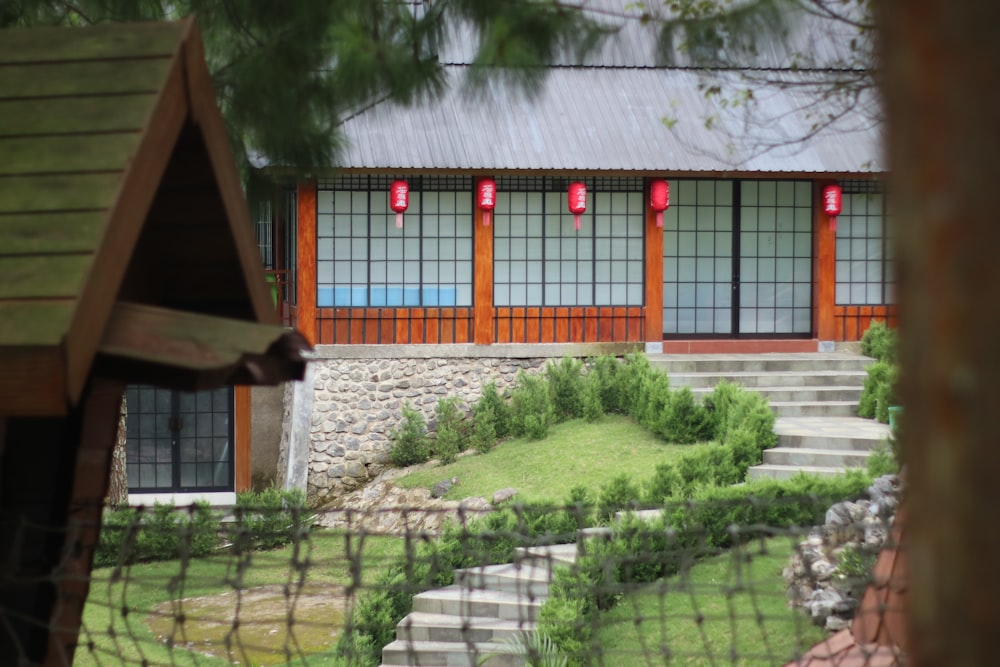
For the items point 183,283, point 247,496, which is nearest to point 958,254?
point 183,283

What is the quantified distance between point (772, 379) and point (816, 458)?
10.0ft

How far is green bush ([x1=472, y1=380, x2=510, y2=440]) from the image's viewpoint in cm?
1397

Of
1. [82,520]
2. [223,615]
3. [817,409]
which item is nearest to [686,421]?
[817,409]

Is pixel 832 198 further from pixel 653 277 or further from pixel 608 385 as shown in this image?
pixel 608 385

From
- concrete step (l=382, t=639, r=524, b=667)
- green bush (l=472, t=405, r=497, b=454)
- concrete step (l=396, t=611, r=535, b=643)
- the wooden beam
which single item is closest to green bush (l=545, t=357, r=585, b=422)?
green bush (l=472, t=405, r=497, b=454)

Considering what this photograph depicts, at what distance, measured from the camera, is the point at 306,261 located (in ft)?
47.2

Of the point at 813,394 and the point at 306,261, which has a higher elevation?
the point at 306,261

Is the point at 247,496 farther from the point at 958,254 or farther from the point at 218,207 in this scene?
the point at 958,254

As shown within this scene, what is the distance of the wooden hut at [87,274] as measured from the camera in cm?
222

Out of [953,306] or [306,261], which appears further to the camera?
[306,261]

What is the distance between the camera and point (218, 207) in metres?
3.04

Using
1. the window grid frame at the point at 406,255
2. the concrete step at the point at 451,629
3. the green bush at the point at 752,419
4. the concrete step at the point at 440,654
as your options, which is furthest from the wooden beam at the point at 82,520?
the window grid frame at the point at 406,255

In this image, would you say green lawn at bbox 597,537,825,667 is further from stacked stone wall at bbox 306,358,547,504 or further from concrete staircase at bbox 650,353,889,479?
stacked stone wall at bbox 306,358,547,504

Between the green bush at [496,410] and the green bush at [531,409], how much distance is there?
A: 9 cm
